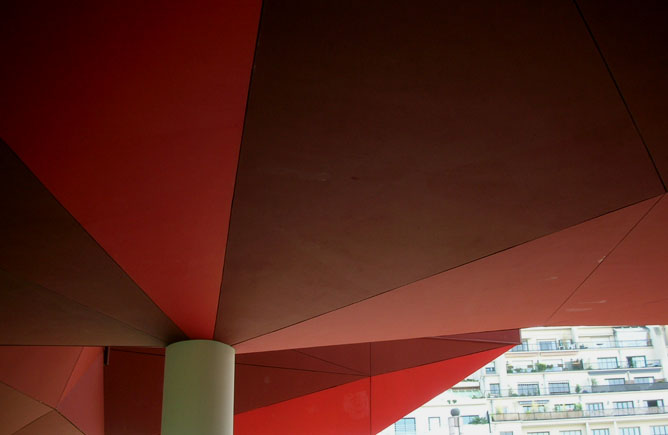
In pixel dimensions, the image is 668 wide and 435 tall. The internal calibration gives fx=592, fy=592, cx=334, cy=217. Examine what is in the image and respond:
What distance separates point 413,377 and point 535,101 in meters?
20.5

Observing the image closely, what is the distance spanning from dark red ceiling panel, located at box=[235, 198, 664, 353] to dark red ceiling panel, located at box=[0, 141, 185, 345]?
3319mm

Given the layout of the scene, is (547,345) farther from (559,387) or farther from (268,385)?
(268,385)

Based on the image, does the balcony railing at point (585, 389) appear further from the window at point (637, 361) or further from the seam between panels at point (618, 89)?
the seam between panels at point (618, 89)

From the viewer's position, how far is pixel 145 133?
7547 millimetres

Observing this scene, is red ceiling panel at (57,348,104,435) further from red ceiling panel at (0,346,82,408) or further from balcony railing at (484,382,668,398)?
balcony railing at (484,382,668,398)

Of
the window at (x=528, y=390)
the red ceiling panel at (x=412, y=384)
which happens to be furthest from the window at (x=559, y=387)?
the red ceiling panel at (x=412, y=384)

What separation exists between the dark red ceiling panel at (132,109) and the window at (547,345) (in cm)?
12030

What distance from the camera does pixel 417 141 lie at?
812 centimetres

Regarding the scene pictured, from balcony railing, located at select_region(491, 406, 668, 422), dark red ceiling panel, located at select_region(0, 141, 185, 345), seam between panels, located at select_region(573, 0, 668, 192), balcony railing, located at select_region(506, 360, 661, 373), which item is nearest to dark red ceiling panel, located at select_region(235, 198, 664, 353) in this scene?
seam between panels, located at select_region(573, 0, 668, 192)

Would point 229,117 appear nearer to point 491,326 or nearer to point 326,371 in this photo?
point 491,326

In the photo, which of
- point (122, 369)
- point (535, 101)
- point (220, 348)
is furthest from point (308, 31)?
point (122, 369)

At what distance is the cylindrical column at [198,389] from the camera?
13578mm

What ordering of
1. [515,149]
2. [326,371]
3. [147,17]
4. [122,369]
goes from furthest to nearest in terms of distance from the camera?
[326,371], [122,369], [515,149], [147,17]

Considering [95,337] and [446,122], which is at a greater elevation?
[446,122]
